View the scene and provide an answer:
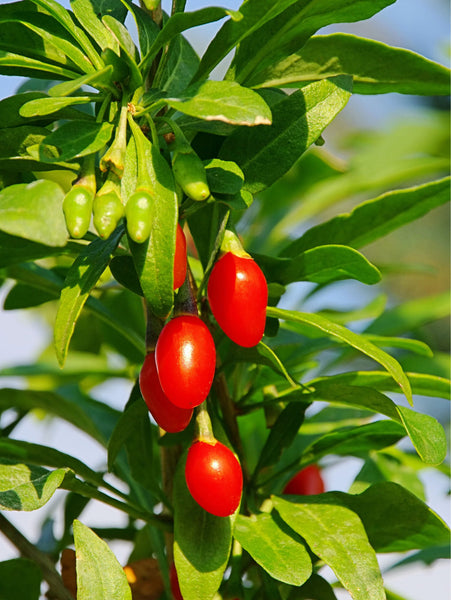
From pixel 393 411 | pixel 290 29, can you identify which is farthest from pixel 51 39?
pixel 393 411

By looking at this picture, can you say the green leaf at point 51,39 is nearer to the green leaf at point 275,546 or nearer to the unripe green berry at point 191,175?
the unripe green berry at point 191,175

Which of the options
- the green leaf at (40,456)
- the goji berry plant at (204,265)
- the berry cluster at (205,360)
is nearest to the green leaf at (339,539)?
the goji berry plant at (204,265)

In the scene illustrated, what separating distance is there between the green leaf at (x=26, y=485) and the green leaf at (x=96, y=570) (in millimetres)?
47

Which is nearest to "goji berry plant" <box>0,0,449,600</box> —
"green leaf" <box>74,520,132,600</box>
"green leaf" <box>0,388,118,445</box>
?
"green leaf" <box>74,520,132,600</box>

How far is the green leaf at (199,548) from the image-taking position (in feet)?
2.49

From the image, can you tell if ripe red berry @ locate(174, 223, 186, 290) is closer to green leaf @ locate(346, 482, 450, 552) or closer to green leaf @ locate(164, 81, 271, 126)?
green leaf @ locate(164, 81, 271, 126)

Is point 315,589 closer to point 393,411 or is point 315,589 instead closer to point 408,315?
point 393,411

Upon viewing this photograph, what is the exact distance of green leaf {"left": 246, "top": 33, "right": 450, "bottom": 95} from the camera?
0.83 metres

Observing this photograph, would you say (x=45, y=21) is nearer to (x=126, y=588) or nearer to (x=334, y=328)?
(x=334, y=328)

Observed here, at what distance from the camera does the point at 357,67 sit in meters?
0.85

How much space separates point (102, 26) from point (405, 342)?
0.48 m

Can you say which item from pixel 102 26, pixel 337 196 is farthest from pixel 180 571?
pixel 337 196

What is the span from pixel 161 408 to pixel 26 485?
5.6 inches

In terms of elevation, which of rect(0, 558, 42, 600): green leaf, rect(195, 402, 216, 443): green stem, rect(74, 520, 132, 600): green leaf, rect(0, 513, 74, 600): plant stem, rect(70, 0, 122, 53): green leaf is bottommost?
rect(0, 513, 74, 600): plant stem
